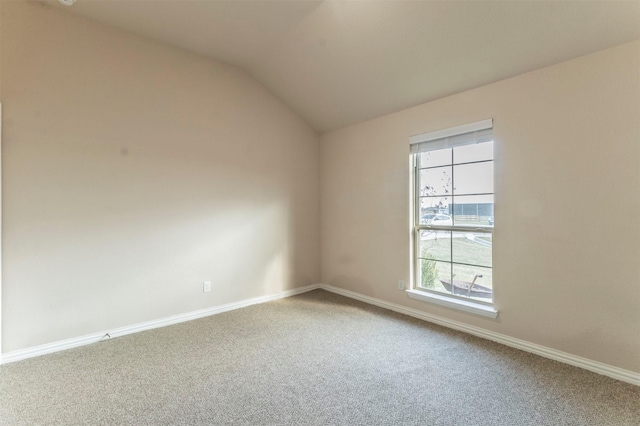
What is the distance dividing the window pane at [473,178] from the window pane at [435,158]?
15cm

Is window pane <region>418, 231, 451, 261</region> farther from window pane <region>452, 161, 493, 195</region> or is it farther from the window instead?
window pane <region>452, 161, 493, 195</region>

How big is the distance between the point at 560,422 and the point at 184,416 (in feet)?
7.12

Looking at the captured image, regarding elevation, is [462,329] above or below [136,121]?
below

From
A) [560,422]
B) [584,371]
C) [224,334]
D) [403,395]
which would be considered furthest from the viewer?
[224,334]

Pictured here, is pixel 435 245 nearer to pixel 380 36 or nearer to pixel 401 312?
pixel 401 312

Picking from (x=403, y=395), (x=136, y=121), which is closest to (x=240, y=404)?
(x=403, y=395)

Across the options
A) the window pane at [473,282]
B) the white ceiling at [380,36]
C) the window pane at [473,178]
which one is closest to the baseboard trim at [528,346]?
the window pane at [473,282]

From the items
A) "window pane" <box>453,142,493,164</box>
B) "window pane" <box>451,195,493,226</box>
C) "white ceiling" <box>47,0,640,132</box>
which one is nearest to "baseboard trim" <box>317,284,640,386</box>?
"window pane" <box>451,195,493,226</box>

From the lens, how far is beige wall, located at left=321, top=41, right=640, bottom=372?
214 centimetres

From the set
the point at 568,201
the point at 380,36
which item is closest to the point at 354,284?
the point at 568,201

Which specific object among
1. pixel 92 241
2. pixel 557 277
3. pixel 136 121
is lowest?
pixel 557 277

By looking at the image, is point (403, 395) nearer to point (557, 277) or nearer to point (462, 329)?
point (462, 329)

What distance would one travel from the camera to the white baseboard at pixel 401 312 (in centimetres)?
222

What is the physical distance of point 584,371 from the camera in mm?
2242
